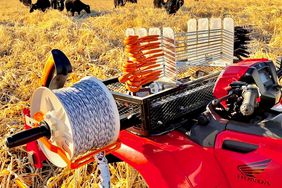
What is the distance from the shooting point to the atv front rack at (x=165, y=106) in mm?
1841

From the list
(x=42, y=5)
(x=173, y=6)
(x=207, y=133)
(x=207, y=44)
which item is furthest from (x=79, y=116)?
(x=42, y=5)

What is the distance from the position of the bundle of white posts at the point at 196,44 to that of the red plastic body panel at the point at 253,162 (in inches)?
22.8

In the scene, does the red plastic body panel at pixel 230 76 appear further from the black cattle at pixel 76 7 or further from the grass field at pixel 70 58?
the black cattle at pixel 76 7

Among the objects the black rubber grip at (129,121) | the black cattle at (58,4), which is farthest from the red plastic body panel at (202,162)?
the black cattle at (58,4)

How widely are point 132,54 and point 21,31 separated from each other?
799 centimetres

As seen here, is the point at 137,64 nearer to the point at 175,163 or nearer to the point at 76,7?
the point at 175,163

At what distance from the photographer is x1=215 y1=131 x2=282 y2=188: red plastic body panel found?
1546 mm

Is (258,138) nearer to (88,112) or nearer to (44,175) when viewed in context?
(88,112)

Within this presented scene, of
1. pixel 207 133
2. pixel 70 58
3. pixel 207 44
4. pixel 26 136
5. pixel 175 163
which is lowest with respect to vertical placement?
pixel 70 58

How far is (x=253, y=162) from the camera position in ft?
5.23

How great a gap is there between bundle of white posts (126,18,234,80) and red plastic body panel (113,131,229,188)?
44 cm

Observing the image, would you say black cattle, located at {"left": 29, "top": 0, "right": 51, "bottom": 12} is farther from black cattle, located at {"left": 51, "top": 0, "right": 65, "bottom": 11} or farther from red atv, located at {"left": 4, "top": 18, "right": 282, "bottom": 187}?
red atv, located at {"left": 4, "top": 18, "right": 282, "bottom": 187}

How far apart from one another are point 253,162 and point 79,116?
718mm

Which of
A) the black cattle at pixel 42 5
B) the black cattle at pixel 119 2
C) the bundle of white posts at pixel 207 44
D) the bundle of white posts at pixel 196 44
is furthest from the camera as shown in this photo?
the black cattle at pixel 119 2
